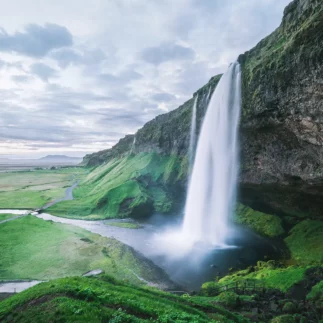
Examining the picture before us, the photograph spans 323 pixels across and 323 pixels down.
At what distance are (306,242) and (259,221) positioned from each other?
35.8 ft

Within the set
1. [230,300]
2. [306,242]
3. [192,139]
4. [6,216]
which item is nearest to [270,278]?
[230,300]

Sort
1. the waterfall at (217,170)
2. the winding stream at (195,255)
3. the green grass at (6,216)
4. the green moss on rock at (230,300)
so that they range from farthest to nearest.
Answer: the green grass at (6,216)
the waterfall at (217,170)
the winding stream at (195,255)
the green moss on rock at (230,300)

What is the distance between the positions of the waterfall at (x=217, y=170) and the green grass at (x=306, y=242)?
9.68m

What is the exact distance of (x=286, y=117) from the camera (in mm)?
29594

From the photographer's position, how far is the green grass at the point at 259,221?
4004 centimetres

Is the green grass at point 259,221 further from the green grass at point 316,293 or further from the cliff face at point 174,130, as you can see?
the cliff face at point 174,130

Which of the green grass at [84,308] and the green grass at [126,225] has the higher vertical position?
the green grass at [84,308]

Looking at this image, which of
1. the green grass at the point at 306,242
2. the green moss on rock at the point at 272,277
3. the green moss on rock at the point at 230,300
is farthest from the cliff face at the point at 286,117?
the green moss on rock at the point at 230,300

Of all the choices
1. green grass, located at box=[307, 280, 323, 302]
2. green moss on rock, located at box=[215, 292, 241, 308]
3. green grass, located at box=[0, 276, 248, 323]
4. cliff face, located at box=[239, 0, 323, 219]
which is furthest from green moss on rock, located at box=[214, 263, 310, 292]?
cliff face, located at box=[239, 0, 323, 219]

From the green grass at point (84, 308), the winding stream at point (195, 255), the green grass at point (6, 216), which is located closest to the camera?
the green grass at point (84, 308)

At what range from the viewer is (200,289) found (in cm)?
2466

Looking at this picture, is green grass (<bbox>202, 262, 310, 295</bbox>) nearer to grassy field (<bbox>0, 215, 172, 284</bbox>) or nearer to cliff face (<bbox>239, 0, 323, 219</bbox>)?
grassy field (<bbox>0, 215, 172, 284</bbox>)

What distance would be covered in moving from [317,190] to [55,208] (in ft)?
190

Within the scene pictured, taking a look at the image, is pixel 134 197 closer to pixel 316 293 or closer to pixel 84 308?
pixel 316 293
